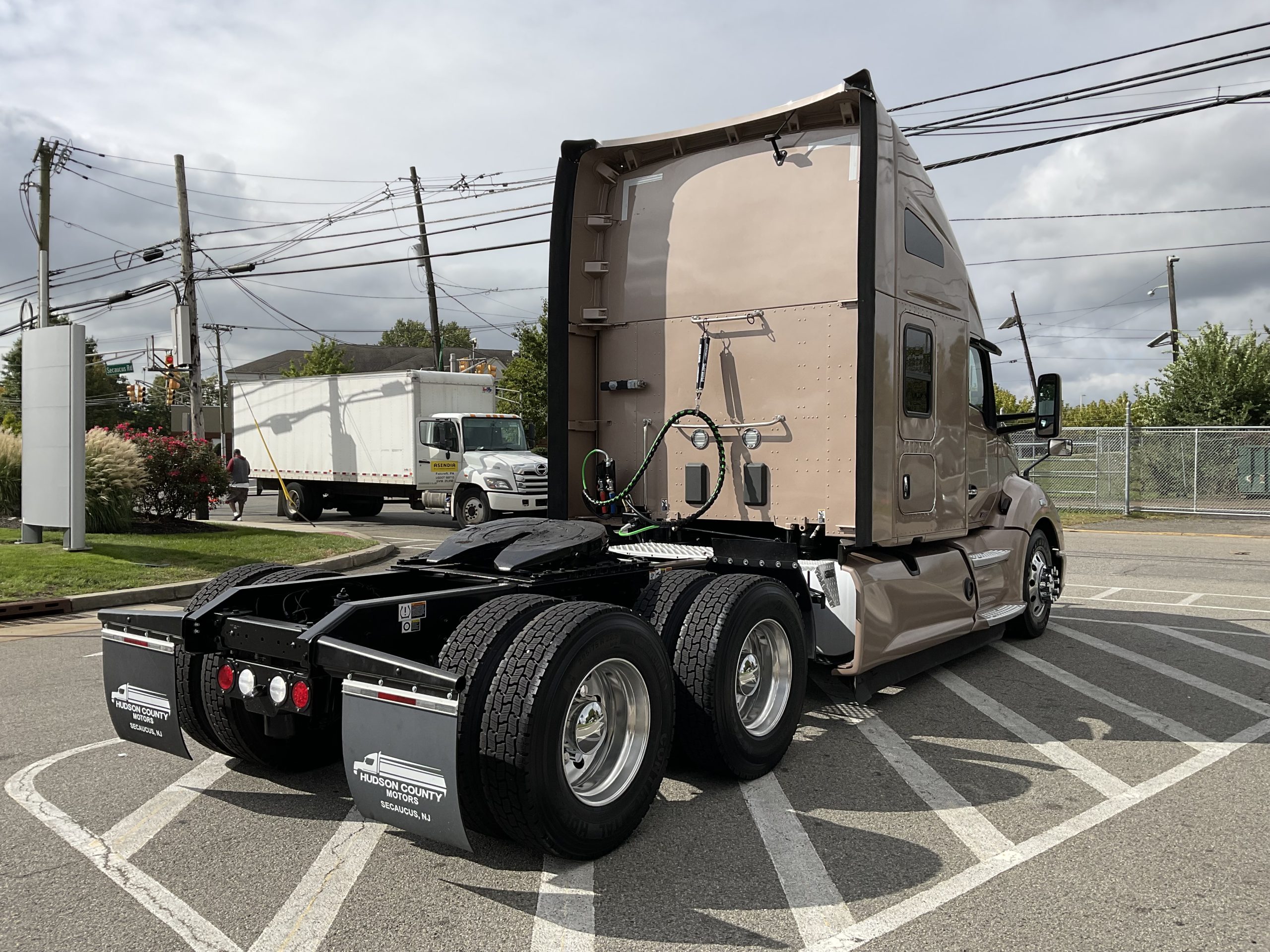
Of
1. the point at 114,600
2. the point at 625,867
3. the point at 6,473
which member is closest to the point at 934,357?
the point at 625,867

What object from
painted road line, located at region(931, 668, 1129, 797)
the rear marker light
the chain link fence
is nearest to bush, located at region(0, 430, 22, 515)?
the rear marker light

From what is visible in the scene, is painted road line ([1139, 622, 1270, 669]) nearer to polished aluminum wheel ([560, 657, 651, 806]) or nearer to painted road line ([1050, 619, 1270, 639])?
painted road line ([1050, 619, 1270, 639])

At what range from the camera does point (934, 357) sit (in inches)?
253

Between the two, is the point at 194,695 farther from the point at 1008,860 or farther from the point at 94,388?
the point at 94,388

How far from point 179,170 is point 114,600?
21708 millimetres

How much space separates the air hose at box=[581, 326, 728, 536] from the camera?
629 cm

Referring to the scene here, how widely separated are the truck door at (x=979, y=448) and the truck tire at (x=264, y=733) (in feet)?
14.9

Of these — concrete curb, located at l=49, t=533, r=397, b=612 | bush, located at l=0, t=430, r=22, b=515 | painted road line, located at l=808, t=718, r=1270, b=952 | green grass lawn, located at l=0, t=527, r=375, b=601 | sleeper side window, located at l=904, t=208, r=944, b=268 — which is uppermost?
sleeper side window, located at l=904, t=208, r=944, b=268

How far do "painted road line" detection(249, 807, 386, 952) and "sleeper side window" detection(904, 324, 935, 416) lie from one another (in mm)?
3916

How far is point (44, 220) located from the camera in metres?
24.2

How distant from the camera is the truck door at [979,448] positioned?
279 inches

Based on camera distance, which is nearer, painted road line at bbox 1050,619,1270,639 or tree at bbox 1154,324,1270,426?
painted road line at bbox 1050,619,1270,639

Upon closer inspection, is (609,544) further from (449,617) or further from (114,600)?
(114,600)

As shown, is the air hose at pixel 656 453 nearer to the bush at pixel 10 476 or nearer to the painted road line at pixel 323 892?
the painted road line at pixel 323 892
